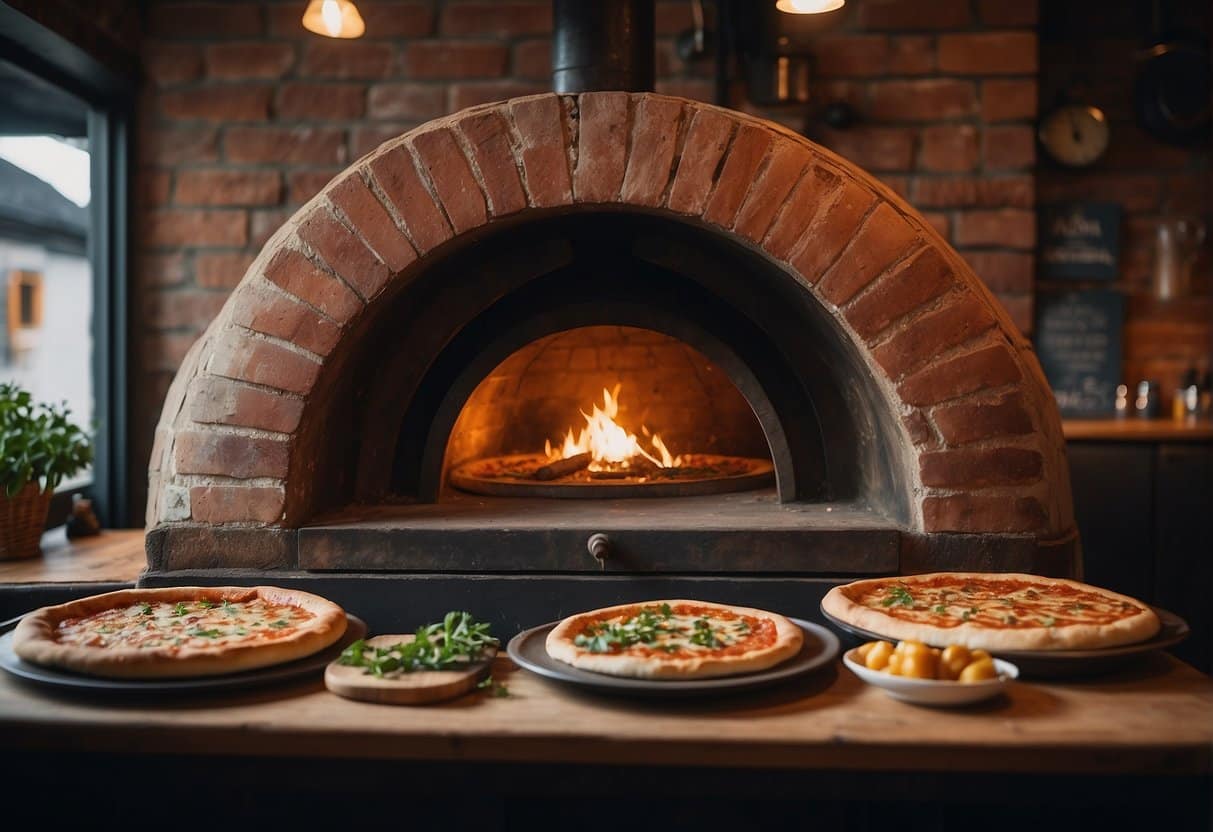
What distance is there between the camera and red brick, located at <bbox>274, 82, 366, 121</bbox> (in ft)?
11.6

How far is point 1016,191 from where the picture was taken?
3.46m

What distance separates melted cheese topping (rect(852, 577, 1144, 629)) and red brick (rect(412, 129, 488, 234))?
114cm

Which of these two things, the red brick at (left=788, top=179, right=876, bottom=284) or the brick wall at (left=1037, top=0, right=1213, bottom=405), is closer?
the red brick at (left=788, top=179, right=876, bottom=284)

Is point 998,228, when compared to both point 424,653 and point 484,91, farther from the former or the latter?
point 424,653

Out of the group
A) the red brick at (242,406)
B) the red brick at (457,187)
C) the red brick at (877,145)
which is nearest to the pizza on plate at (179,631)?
the red brick at (242,406)

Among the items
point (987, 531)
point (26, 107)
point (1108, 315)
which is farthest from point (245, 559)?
point (1108, 315)

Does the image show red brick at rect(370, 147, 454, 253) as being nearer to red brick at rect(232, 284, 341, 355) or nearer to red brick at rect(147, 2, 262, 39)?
red brick at rect(232, 284, 341, 355)

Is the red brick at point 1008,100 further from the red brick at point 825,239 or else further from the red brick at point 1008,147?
the red brick at point 825,239

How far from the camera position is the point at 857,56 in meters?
3.47

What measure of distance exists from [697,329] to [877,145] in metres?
1.31

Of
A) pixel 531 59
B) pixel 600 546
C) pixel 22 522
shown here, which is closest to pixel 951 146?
pixel 531 59

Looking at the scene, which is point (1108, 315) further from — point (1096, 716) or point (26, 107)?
point (26, 107)

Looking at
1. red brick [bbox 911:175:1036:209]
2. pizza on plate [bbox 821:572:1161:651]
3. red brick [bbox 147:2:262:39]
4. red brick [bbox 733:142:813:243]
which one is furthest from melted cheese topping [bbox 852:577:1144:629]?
red brick [bbox 147:2:262:39]

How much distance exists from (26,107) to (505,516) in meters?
2.20
